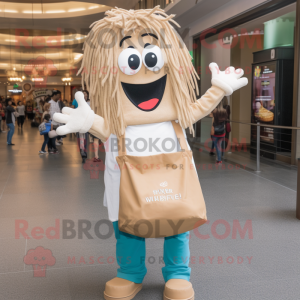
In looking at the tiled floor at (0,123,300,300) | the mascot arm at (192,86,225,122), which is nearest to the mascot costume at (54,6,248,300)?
the mascot arm at (192,86,225,122)

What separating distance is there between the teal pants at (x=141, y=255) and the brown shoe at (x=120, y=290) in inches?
1.6

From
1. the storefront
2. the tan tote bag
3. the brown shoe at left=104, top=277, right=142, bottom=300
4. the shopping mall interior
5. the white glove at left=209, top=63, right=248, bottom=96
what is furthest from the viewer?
the storefront

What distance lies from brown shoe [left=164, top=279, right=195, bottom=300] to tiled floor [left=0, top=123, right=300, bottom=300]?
15 cm

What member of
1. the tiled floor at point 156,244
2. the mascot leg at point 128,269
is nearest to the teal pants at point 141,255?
the mascot leg at point 128,269

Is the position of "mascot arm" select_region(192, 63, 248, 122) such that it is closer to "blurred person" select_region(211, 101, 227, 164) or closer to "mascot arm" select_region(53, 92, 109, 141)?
"mascot arm" select_region(53, 92, 109, 141)

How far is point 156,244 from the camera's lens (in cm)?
299

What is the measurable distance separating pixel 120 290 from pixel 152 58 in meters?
1.37

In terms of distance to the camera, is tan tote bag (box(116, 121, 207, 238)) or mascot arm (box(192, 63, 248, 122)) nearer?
tan tote bag (box(116, 121, 207, 238))

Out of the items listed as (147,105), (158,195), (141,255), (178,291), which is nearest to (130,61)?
(147,105)

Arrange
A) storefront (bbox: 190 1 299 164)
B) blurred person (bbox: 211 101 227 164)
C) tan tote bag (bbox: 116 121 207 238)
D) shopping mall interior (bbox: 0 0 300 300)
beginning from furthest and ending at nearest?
storefront (bbox: 190 1 299 164) < blurred person (bbox: 211 101 227 164) < shopping mall interior (bbox: 0 0 300 300) < tan tote bag (bbox: 116 121 207 238)

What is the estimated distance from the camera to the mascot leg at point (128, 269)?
2.14 metres

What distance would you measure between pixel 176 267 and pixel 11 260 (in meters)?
1.32

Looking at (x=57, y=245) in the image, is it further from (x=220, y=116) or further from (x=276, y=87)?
(x=276, y=87)

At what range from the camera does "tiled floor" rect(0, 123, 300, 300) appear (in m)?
2.31
